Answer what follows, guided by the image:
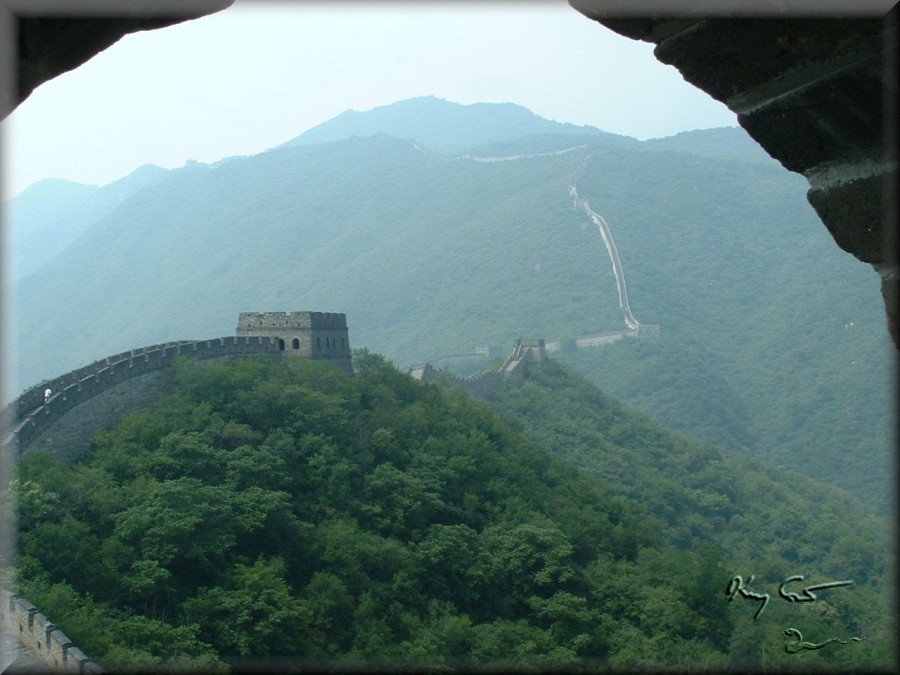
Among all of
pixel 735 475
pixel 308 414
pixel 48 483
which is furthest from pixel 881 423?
pixel 48 483

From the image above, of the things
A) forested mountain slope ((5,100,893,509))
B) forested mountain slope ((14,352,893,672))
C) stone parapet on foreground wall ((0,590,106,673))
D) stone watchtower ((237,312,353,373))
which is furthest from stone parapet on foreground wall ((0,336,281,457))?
forested mountain slope ((5,100,893,509))

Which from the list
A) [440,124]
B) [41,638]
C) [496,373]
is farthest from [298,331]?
[440,124]

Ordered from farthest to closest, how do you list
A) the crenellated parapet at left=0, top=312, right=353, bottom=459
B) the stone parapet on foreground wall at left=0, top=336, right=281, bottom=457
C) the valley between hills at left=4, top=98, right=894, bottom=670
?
the crenellated parapet at left=0, top=312, right=353, bottom=459
the stone parapet on foreground wall at left=0, top=336, right=281, bottom=457
the valley between hills at left=4, top=98, right=894, bottom=670

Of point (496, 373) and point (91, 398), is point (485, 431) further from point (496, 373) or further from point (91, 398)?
point (496, 373)

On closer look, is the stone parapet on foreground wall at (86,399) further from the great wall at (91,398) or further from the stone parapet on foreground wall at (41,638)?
the stone parapet on foreground wall at (41,638)

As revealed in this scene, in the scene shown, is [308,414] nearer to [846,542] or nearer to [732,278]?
[846,542]
